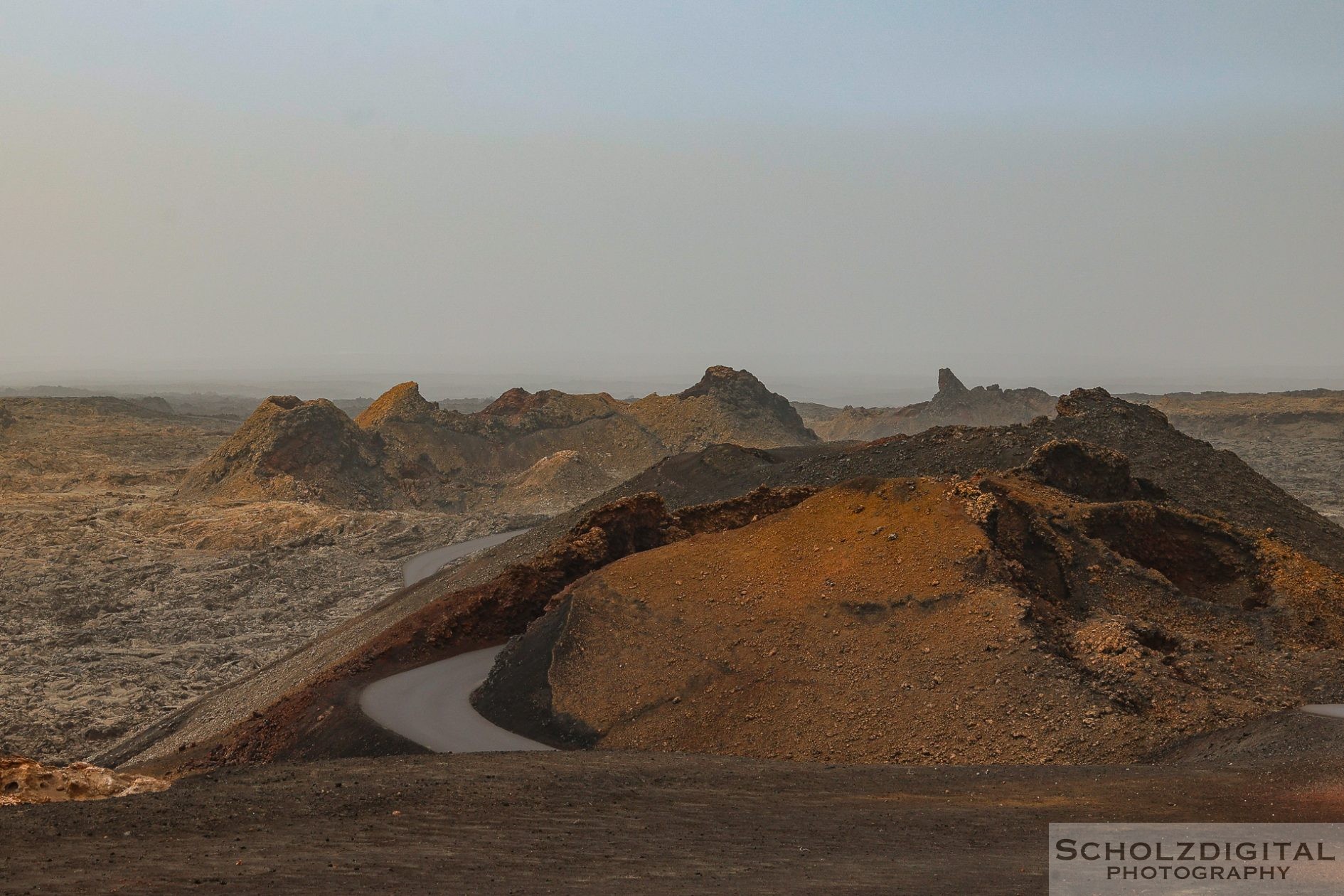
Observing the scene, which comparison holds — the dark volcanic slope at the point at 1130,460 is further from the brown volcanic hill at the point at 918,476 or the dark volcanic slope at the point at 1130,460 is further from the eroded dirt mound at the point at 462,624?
the eroded dirt mound at the point at 462,624

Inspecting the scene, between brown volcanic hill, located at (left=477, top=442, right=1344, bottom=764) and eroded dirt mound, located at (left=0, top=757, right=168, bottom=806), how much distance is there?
7.77 metres

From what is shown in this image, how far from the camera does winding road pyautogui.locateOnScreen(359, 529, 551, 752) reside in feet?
70.7

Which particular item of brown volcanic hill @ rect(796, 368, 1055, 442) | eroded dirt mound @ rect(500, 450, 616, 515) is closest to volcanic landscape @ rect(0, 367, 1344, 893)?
eroded dirt mound @ rect(500, 450, 616, 515)

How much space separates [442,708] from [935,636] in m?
10.7

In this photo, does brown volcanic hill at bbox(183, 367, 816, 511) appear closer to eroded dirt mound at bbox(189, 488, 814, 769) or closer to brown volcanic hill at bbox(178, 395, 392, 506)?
brown volcanic hill at bbox(178, 395, 392, 506)

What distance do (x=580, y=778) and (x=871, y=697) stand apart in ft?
21.9

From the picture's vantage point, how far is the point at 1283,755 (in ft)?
52.5

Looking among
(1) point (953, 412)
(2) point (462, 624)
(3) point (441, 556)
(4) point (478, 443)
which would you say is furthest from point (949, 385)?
(2) point (462, 624)

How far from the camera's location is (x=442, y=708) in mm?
23750

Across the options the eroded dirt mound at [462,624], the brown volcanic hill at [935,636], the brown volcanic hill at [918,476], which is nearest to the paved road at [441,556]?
the brown volcanic hill at [918,476]

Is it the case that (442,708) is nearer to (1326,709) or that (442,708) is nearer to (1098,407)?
(1326,709)

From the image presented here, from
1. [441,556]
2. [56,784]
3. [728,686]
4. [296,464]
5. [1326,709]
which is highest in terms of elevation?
[296,464]

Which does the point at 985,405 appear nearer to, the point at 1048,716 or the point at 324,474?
the point at 324,474

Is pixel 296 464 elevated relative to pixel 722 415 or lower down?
lower down
